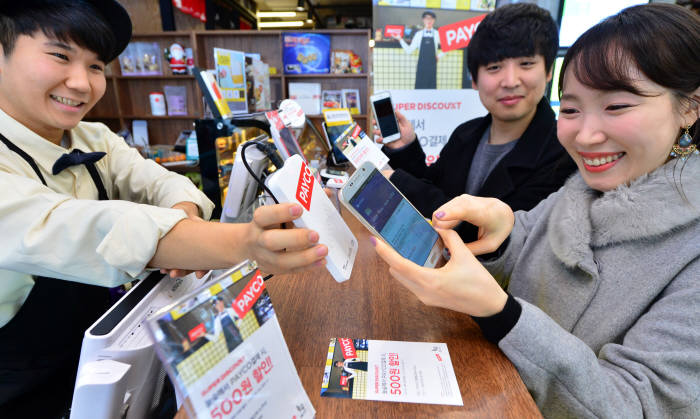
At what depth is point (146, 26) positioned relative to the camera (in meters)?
4.13

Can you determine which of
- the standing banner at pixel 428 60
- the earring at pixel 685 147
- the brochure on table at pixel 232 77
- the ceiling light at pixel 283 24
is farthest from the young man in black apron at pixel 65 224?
the ceiling light at pixel 283 24

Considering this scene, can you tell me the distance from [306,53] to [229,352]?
4059 mm

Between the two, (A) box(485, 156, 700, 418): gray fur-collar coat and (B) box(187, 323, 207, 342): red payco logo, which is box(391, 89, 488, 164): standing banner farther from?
(B) box(187, 323, 207, 342): red payco logo

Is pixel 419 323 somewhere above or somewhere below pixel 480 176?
below

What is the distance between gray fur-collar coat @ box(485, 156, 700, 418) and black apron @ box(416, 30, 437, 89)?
2168 mm

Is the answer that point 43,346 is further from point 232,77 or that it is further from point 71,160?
point 232,77

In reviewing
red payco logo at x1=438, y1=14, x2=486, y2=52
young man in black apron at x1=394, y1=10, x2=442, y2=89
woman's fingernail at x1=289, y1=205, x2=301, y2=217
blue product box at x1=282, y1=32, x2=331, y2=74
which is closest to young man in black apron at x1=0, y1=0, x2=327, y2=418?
woman's fingernail at x1=289, y1=205, x2=301, y2=217

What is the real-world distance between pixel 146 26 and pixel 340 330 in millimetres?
4722

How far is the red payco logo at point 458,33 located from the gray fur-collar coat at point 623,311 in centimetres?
221

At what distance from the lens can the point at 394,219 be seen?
759 mm

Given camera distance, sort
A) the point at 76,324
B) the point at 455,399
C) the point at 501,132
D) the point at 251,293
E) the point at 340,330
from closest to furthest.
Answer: the point at 251,293, the point at 455,399, the point at 340,330, the point at 76,324, the point at 501,132

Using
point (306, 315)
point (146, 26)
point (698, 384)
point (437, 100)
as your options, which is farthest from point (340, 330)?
point (146, 26)

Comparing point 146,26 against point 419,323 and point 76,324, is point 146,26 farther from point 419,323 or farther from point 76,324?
point 419,323

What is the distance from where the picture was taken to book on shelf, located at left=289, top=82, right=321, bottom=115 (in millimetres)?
4129
